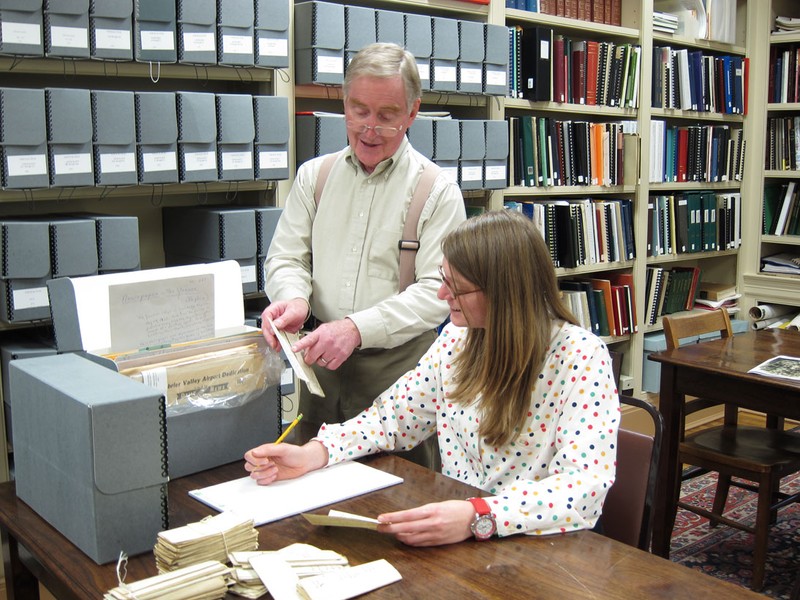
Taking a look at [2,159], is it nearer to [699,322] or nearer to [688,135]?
[699,322]

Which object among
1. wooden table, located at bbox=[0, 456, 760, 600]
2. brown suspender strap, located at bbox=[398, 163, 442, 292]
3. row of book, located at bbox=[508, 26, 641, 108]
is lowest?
wooden table, located at bbox=[0, 456, 760, 600]

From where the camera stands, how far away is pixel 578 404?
149 centimetres

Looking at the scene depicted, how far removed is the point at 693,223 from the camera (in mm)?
4691

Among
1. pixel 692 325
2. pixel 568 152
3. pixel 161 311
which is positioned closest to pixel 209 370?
pixel 161 311

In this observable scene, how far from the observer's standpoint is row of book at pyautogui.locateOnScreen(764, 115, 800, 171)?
478cm

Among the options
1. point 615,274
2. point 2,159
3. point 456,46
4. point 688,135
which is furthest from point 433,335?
point 688,135

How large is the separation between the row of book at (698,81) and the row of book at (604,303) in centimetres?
99

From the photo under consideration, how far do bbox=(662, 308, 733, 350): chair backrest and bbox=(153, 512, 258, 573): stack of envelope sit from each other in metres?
2.23

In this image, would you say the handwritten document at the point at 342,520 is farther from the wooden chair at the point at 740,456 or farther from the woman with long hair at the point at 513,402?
the wooden chair at the point at 740,456

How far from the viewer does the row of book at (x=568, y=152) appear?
384 cm

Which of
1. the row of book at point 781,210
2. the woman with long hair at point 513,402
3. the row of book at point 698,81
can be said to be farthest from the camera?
the row of book at point 781,210

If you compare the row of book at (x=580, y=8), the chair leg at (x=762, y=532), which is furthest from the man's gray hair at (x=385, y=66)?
the row of book at (x=580, y=8)

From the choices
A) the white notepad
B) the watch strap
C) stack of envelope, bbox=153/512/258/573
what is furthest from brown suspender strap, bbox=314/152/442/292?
stack of envelope, bbox=153/512/258/573

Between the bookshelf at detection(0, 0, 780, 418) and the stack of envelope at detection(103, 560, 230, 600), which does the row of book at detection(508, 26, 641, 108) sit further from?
the stack of envelope at detection(103, 560, 230, 600)
